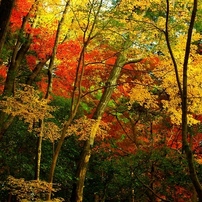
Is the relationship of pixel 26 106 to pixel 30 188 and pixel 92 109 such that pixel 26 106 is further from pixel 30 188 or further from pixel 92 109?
pixel 92 109

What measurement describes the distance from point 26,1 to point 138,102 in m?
5.90

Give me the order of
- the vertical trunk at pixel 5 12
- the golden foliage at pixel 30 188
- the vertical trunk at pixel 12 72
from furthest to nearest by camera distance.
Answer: the vertical trunk at pixel 12 72 → the golden foliage at pixel 30 188 → the vertical trunk at pixel 5 12

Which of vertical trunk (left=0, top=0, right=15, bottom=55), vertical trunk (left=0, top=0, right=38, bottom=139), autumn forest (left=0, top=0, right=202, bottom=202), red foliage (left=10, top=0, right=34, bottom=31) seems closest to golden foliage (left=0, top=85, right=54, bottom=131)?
autumn forest (left=0, top=0, right=202, bottom=202)

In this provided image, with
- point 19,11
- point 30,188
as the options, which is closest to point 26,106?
point 30,188

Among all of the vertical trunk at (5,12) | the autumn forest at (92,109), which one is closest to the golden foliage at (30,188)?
the autumn forest at (92,109)

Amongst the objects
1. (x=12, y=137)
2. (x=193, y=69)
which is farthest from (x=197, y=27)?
(x=12, y=137)

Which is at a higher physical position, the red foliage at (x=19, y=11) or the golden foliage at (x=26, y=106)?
the red foliage at (x=19, y=11)

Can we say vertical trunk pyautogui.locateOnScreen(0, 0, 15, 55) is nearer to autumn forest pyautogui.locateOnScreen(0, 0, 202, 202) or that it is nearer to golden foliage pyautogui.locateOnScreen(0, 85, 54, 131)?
autumn forest pyautogui.locateOnScreen(0, 0, 202, 202)

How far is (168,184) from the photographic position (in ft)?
26.6

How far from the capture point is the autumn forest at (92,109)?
281 inches

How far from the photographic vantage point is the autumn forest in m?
7.12

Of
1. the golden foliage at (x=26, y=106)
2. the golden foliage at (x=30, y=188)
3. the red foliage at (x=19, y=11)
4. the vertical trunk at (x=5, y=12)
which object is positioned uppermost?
the red foliage at (x=19, y=11)

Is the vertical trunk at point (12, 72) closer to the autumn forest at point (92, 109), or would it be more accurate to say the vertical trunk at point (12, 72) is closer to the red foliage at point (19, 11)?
the autumn forest at point (92, 109)

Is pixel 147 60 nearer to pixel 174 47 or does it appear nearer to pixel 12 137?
pixel 174 47
